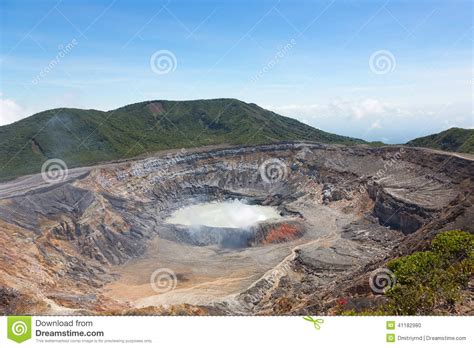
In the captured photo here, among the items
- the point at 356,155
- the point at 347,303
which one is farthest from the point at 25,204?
the point at 356,155

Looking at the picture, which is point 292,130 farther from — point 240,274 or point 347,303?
point 347,303

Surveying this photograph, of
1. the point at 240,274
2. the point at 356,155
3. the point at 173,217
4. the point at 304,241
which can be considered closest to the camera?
the point at 240,274

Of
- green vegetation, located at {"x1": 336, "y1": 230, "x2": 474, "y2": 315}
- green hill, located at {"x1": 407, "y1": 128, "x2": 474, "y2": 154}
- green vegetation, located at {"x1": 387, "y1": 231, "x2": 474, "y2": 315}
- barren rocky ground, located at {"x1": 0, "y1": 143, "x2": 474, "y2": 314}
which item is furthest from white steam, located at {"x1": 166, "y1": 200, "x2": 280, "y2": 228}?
green hill, located at {"x1": 407, "y1": 128, "x2": 474, "y2": 154}

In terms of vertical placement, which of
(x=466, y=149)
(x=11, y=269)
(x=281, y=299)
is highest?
(x=466, y=149)

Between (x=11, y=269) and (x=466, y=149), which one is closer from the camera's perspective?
(x=11, y=269)

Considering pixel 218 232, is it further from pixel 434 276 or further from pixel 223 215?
pixel 434 276

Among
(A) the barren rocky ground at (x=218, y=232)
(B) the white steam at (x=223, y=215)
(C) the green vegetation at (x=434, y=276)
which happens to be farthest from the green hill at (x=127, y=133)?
(C) the green vegetation at (x=434, y=276)

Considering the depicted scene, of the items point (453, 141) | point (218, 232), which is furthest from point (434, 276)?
point (453, 141)
